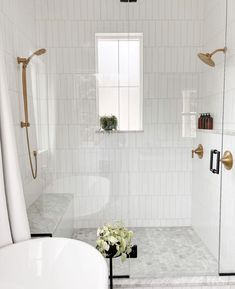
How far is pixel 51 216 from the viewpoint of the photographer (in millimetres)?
1989

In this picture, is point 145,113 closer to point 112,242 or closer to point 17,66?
point 17,66

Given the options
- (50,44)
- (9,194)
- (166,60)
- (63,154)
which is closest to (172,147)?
(166,60)

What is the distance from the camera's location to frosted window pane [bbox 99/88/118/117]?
8.44ft

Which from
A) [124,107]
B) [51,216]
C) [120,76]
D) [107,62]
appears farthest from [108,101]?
[51,216]

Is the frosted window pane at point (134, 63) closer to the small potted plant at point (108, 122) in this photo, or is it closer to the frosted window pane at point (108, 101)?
the frosted window pane at point (108, 101)

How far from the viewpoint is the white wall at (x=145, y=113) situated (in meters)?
2.50

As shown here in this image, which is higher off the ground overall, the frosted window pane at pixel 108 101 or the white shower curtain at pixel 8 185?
the frosted window pane at pixel 108 101

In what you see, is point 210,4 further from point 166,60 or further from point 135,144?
point 135,144

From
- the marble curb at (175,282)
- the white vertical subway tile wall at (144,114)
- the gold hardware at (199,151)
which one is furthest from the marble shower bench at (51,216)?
the gold hardware at (199,151)

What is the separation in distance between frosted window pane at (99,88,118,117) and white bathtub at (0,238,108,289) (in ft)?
5.10

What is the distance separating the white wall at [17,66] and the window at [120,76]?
0.63m

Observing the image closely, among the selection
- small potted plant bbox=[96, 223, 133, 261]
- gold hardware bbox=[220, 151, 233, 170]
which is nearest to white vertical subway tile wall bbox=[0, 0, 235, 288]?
gold hardware bbox=[220, 151, 233, 170]

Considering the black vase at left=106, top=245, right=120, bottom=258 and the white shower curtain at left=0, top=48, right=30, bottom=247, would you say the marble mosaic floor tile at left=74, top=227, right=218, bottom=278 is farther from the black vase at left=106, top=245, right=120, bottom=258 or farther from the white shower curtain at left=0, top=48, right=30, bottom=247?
the white shower curtain at left=0, top=48, right=30, bottom=247

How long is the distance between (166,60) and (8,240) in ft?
7.18
